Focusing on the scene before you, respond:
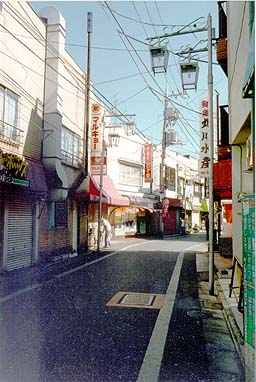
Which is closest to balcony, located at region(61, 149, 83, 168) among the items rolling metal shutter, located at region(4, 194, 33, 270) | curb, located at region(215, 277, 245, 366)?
rolling metal shutter, located at region(4, 194, 33, 270)

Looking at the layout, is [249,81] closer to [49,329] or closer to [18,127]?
[49,329]

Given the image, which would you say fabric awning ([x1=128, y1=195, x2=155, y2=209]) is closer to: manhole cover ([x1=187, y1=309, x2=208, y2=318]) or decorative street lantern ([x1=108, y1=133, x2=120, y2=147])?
decorative street lantern ([x1=108, y1=133, x2=120, y2=147])

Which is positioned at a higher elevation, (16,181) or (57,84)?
(57,84)

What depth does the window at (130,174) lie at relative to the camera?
24.0 m

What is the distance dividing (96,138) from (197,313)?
11.8 m

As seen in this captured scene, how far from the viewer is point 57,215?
1410cm

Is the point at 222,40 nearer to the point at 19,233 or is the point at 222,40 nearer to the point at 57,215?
the point at 57,215

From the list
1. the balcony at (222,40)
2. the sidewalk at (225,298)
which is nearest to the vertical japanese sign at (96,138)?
the balcony at (222,40)

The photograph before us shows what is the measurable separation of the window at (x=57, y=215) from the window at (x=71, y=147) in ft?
6.59

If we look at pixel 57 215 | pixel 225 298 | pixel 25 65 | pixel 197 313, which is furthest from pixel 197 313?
pixel 25 65

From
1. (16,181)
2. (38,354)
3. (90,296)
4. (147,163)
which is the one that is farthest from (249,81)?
(147,163)

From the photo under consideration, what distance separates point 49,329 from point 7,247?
18.5ft

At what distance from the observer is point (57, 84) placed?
41.7 feet

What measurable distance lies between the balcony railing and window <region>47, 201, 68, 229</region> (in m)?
3.32
